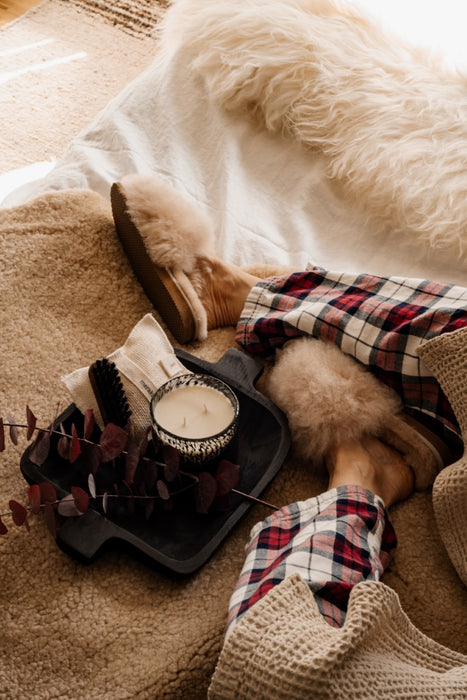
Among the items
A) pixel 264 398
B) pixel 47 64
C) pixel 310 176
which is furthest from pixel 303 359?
pixel 47 64

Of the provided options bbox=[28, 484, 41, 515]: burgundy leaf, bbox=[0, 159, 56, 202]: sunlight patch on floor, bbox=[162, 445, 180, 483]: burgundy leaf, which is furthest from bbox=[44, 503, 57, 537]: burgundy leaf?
bbox=[0, 159, 56, 202]: sunlight patch on floor

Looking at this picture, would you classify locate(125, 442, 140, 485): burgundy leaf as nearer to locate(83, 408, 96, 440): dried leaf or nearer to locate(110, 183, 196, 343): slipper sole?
locate(83, 408, 96, 440): dried leaf

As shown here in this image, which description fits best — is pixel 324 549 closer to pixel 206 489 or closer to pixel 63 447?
pixel 206 489

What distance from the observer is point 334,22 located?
3.88 ft

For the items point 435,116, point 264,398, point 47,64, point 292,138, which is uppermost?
point 435,116

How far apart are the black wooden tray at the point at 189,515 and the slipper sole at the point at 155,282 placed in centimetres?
10

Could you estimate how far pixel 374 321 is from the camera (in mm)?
780

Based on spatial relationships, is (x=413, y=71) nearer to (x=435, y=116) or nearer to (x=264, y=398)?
(x=435, y=116)

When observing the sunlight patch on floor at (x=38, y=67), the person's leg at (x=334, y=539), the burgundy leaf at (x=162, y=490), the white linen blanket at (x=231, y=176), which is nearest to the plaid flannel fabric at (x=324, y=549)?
the person's leg at (x=334, y=539)

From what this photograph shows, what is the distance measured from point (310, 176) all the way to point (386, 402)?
0.57 meters

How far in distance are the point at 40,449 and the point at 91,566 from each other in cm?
13

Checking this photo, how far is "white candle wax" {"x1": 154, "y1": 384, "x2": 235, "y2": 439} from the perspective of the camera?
0.65 meters

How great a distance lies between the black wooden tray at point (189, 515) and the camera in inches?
24.4

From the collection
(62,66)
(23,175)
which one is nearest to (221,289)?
(23,175)
